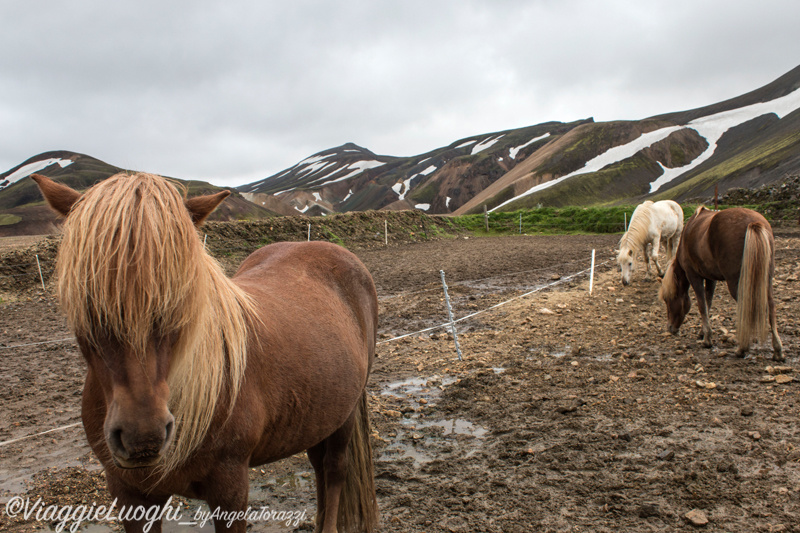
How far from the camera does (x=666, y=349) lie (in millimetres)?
5785

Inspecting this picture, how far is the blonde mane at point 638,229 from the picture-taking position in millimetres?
10352

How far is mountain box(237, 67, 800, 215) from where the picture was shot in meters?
38.9

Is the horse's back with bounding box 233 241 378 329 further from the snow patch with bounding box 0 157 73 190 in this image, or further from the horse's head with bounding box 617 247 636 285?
the snow patch with bounding box 0 157 73 190

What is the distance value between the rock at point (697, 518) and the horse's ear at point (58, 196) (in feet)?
11.0

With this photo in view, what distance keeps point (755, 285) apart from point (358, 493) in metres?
4.67

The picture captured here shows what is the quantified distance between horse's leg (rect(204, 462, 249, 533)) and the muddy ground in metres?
1.44

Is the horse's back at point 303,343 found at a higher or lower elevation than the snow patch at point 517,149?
lower

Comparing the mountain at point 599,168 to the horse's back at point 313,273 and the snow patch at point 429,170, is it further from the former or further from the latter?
the horse's back at point 313,273

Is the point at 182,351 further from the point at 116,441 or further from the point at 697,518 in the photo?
the point at 697,518

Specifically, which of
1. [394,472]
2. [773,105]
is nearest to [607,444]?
[394,472]

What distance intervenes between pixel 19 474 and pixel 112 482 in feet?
9.25

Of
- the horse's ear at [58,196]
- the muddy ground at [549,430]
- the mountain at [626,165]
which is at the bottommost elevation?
the muddy ground at [549,430]

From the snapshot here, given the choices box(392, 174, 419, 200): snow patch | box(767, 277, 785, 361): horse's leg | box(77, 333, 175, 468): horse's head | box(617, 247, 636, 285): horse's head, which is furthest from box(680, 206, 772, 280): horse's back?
box(392, 174, 419, 200): snow patch

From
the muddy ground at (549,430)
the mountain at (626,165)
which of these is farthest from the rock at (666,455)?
the mountain at (626,165)
